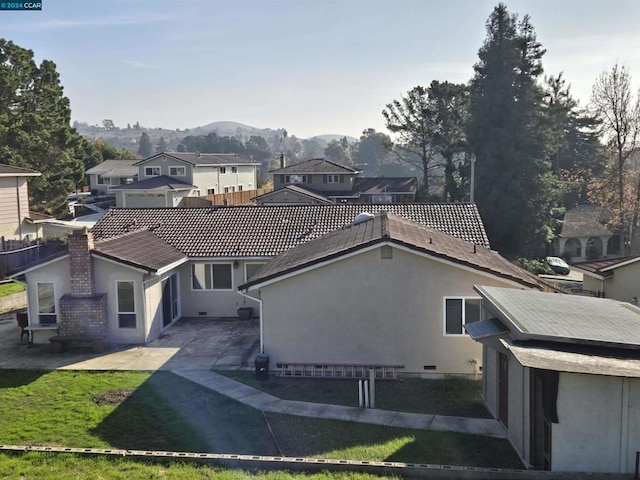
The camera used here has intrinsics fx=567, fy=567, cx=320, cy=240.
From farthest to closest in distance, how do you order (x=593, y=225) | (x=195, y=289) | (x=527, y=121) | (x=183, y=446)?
1. (x=593, y=225)
2. (x=527, y=121)
3. (x=195, y=289)
4. (x=183, y=446)

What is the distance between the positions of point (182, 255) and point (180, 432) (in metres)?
10.7

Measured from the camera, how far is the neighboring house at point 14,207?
110 ft

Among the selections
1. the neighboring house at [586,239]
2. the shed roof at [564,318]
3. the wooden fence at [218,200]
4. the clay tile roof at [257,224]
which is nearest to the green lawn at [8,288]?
the clay tile roof at [257,224]

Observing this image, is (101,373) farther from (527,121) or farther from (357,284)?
(527,121)

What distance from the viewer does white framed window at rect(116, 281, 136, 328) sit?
1903 centimetres

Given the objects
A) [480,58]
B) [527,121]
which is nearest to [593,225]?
[527,121]

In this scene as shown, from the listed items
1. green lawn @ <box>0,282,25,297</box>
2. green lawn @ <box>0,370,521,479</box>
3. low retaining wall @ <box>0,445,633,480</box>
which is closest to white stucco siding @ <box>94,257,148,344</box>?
green lawn @ <box>0,370,521,479</box>

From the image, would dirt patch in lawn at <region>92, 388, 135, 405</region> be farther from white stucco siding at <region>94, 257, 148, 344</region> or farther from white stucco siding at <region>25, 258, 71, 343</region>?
white stucco siding at <region>25, 258, 71, 343</region>

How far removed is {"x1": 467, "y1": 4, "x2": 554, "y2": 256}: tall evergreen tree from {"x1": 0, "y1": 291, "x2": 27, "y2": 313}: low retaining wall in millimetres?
30226

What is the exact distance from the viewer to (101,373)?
16.3m

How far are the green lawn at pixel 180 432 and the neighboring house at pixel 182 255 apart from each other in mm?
4443

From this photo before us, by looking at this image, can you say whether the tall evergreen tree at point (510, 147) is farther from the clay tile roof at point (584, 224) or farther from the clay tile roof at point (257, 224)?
the clay tile roof at point (257, 224)

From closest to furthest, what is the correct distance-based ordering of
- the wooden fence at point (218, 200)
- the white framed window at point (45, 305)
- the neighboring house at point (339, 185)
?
the white framed window at point (45, 305) → the wooden fence at point (218, 200) → the neighboring house at point (339, 185)

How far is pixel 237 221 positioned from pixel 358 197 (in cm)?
2783
